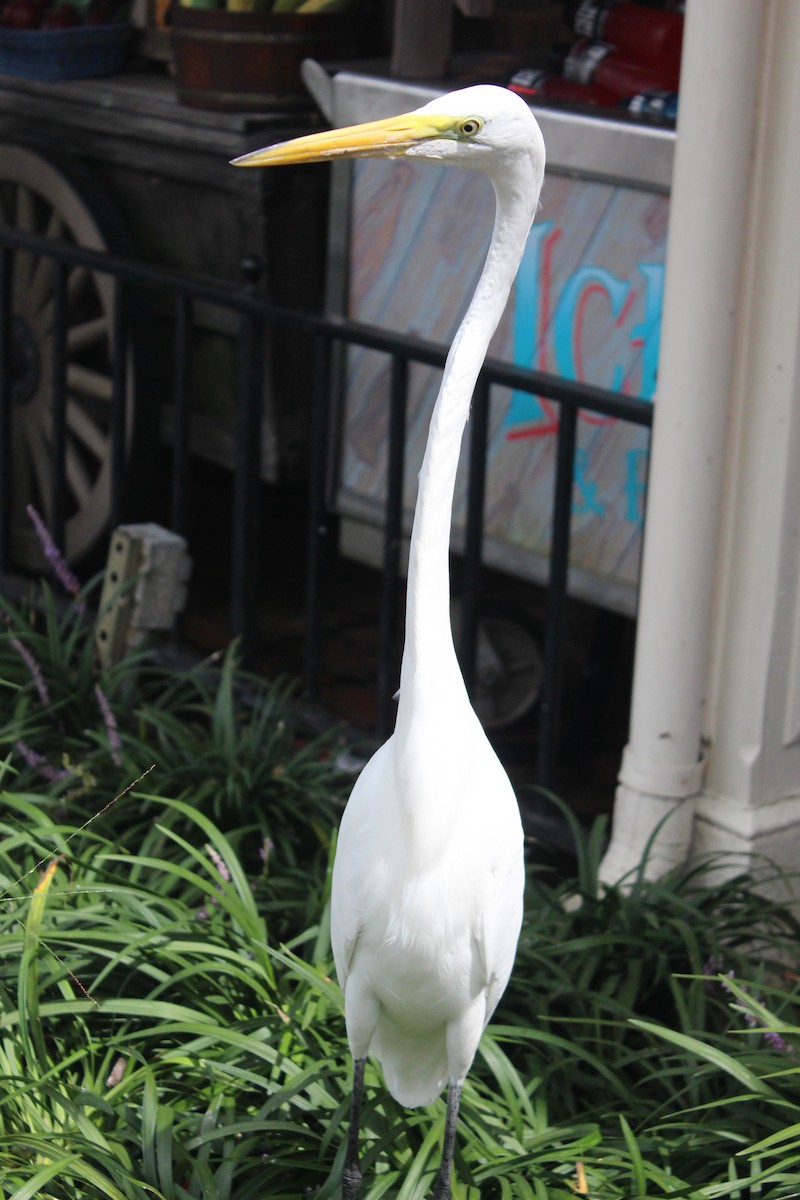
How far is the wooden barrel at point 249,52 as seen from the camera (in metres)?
4.07

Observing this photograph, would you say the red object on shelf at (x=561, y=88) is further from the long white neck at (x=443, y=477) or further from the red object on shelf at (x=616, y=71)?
the long white neck at (x=443, y=477)

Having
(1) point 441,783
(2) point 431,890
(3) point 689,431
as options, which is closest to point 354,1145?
(2) point 431,890

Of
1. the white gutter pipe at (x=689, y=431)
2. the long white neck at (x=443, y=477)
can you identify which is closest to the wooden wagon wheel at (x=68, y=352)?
the white gutter pipe at (x=689, y=431)

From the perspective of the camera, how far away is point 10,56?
4629 mm

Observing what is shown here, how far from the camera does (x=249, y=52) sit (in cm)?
409

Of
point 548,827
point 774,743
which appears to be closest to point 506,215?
point 774,743

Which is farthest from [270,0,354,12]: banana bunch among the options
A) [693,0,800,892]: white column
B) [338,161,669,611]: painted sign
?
[693,0,800,892]: white column

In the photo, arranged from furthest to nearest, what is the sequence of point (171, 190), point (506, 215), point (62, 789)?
point (171, 190) < point (62, 789) < point (506, 215)

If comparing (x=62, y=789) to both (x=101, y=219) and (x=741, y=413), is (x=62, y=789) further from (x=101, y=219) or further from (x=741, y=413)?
(x=101, y=219)

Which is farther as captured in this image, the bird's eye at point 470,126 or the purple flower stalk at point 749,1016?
the purple flower stalk at point 749,1016

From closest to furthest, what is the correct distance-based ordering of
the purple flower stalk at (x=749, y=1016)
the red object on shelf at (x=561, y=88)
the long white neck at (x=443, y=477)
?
the long white neck at (x=443, y=477)
the purple flower stalk at (x=749, y=1016)
the red object on shelf at (x=561, y=88)

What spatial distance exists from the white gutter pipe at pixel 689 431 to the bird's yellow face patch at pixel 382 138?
3.66 feet

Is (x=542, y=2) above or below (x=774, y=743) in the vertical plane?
above

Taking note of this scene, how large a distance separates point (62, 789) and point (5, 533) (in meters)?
1.49
